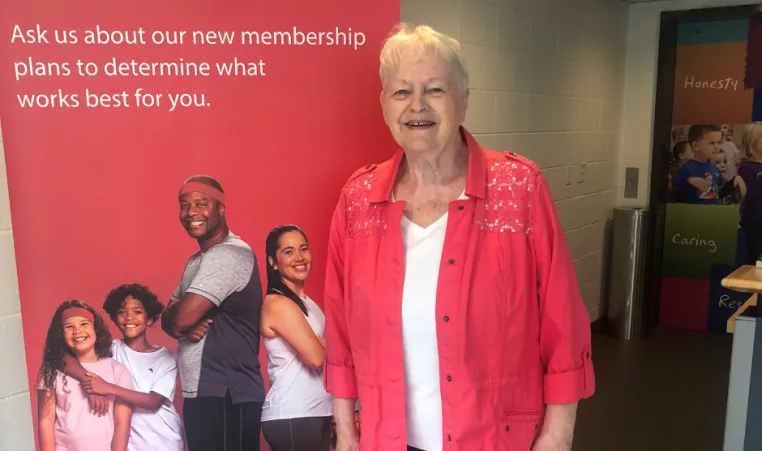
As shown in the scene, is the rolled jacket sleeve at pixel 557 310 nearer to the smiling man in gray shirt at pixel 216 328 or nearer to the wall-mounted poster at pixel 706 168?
the smiling man in gray shirt at pixel 216 328

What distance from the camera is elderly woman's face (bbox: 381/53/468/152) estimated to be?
4.46 ft

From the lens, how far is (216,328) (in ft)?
4.97

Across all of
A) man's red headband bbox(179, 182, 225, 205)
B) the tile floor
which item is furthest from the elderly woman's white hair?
the tile floor

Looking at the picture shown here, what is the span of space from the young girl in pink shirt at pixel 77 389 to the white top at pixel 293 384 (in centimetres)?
35

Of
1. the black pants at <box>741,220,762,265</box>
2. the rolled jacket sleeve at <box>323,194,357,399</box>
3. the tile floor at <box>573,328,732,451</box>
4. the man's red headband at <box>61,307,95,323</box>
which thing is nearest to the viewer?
the man's red headband at <box>61,307,95,323</box>

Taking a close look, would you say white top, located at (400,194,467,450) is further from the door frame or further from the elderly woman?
the door frame

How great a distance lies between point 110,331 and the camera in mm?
1459

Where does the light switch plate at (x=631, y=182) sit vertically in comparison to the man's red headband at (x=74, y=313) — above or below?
above

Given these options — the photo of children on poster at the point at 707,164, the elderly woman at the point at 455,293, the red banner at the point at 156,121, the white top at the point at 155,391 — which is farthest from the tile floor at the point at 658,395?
the red banner at the point at 156,121

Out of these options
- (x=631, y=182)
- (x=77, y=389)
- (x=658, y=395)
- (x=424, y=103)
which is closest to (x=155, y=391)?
(x=77, y=389)

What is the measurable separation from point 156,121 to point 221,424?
77 cm

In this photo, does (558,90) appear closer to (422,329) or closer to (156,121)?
(422,329)

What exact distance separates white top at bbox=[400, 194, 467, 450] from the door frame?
344cm

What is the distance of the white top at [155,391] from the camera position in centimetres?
148
